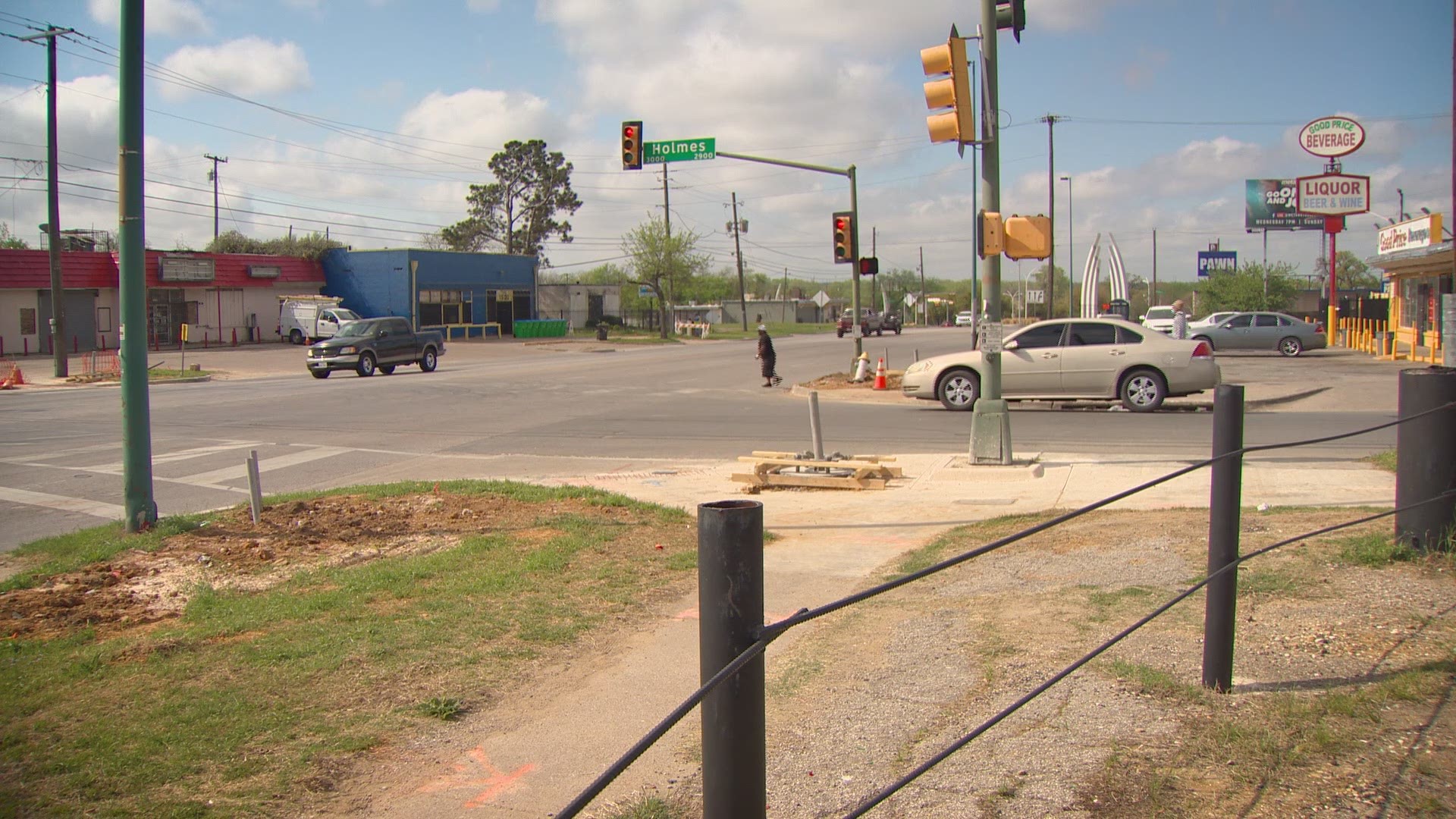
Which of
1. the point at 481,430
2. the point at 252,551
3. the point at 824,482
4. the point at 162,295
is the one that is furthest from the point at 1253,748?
the point at 162,295

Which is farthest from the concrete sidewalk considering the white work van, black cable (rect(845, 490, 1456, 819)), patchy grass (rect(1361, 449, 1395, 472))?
the white work van

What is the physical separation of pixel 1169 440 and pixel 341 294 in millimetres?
54092

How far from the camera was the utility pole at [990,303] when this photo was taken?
40.1 feet

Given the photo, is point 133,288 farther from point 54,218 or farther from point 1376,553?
point 54,218

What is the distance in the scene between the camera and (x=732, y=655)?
2.29 m

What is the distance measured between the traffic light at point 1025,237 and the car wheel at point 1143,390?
7880mm

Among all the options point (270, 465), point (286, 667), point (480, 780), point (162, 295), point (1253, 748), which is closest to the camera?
point (1253, 748)

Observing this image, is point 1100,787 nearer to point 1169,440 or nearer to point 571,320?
point 1169,440

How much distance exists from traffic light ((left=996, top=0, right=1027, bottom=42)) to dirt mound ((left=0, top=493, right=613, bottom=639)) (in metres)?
7.59

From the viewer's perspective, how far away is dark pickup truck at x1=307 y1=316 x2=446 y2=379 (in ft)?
106

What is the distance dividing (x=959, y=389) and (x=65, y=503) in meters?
14.4

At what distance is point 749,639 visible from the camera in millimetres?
2283

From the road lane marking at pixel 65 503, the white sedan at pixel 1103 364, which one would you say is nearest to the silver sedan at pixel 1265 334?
the white sedan at pixel 1103 364

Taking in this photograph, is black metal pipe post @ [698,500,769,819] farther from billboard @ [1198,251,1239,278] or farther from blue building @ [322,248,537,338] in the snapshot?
billboard @ [1198,251,1239,278]
